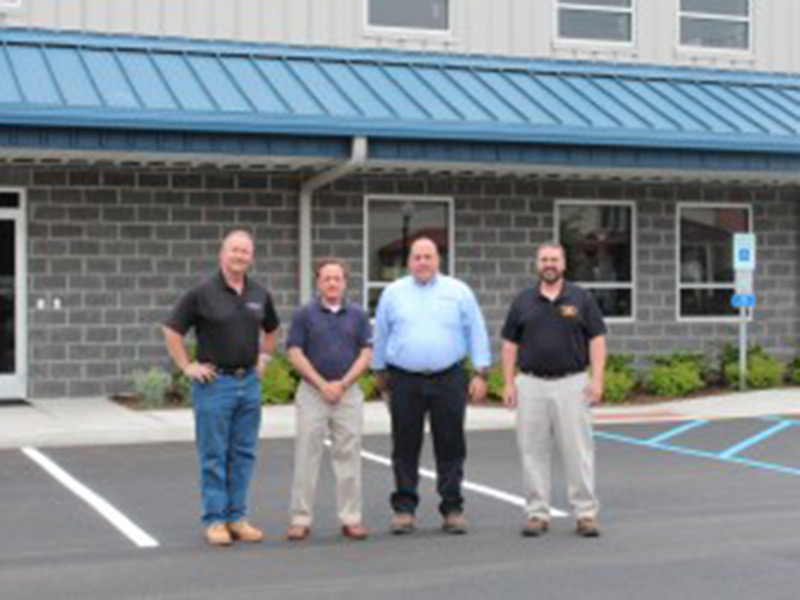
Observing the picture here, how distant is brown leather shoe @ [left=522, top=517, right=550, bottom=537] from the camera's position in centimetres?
845

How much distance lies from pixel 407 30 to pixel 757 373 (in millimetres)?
7064

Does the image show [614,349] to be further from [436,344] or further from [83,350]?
[436,344]

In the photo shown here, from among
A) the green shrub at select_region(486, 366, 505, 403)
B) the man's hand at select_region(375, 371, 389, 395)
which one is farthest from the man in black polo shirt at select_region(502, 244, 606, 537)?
the green shrub at select_region(486, 366, 505, 403)

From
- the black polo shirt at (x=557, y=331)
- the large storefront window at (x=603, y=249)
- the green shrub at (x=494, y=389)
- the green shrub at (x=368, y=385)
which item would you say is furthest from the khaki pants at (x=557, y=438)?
the large storefront window at (x=603, y=249)

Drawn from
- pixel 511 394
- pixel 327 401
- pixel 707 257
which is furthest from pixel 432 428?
pixel 707 257

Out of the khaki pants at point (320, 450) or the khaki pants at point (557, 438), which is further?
the khaki pants at point (557, 438)

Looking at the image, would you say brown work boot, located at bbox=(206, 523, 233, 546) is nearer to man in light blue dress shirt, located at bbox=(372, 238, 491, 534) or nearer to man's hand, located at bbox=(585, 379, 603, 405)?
man in light blue dress shirt, located at bbox=(372, 238, 491, 534)

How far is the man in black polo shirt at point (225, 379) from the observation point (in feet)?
26.9

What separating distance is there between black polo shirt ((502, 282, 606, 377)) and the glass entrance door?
9.68 metres

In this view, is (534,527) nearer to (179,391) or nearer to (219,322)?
(219,322)

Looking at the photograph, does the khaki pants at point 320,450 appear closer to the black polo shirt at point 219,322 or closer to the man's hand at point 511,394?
the black polo shirt at point 219,322

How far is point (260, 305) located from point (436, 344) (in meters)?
1.16

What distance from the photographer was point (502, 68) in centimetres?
1912

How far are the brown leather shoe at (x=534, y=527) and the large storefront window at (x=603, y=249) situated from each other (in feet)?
35.8
